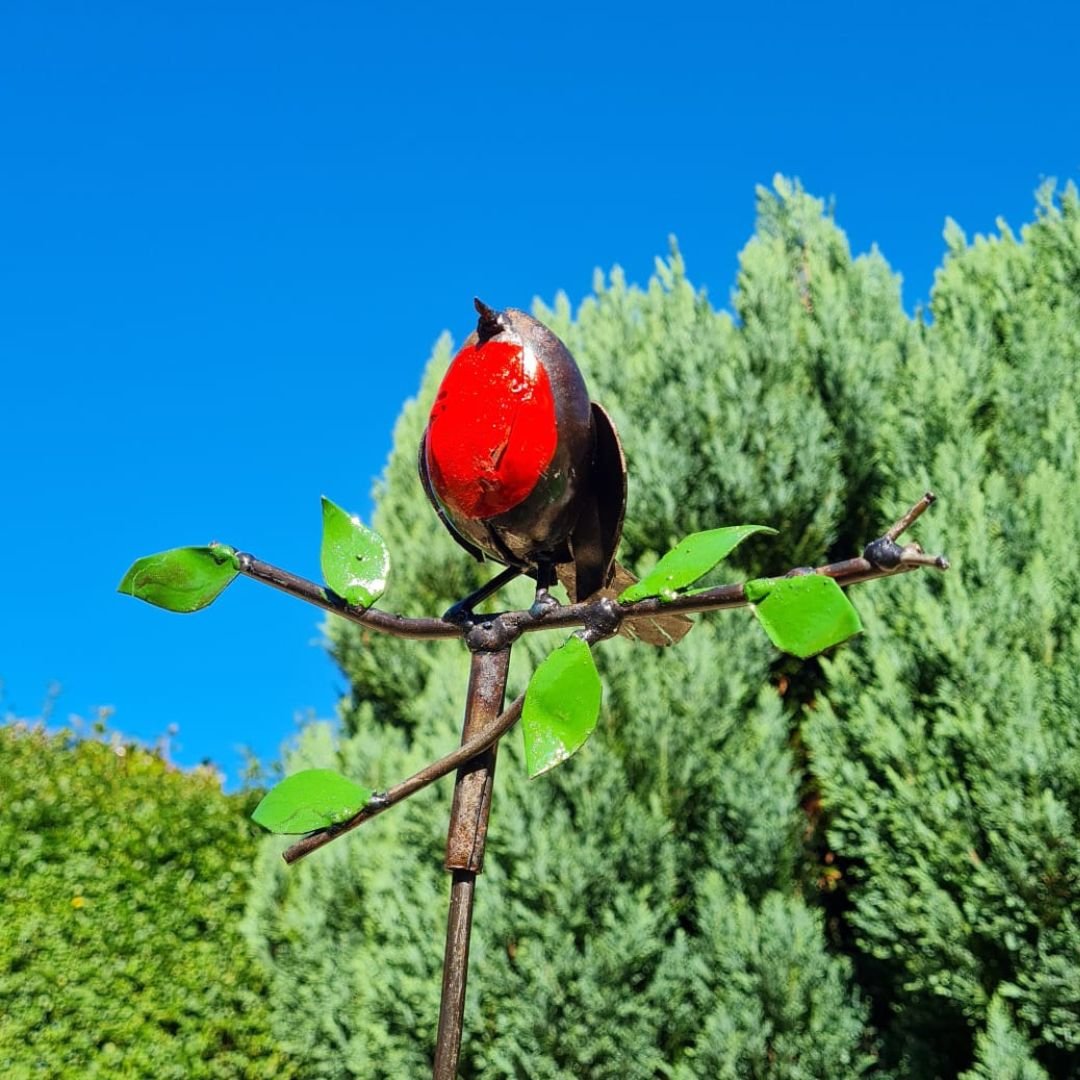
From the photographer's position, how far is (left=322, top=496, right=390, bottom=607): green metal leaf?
1.55m

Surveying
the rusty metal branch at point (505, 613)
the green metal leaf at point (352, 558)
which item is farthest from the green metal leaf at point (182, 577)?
the green metal leaf at point (352, 558)

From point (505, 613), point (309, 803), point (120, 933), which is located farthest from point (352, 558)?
point (120, 933)

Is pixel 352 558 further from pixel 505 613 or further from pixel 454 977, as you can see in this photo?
pixel 454 977

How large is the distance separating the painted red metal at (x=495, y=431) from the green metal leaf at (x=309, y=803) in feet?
1.29

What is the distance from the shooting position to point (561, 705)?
4.36 feet

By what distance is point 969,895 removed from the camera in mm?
3557

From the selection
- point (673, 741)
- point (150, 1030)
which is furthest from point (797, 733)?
point (150, 1030)

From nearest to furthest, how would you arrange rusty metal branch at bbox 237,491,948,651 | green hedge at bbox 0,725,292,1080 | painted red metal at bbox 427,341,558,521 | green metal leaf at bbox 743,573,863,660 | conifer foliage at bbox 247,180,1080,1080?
green metal leaf at bbox 743,573,863,660, rusty metal branch at bbox 237,491,948,651, painted red metal at bbox 427,341,558,521, conifer foliage at bbox 247,180,1080,1080, green hedge at bbox 0,725,292,1080

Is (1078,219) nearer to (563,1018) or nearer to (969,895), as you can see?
(969,895)

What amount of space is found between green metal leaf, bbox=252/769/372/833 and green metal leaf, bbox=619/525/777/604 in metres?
0.42

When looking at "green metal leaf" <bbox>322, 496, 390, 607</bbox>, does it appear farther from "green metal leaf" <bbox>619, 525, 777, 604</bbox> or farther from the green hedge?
the green hedge

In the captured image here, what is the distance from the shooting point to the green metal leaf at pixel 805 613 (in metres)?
1.24

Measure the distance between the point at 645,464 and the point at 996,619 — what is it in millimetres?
1537

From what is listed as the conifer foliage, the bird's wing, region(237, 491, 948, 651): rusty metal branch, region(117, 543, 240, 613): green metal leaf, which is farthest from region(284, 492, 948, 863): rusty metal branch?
the conifer foliage
